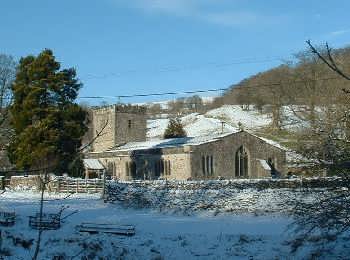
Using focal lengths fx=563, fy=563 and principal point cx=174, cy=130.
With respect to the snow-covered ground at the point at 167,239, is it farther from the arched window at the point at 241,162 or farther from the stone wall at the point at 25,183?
the arched window at the point at 241,162

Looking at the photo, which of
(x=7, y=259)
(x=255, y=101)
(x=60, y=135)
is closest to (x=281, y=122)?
(x=255, y=101)

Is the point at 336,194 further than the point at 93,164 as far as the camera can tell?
No

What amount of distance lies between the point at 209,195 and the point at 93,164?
22.5 m

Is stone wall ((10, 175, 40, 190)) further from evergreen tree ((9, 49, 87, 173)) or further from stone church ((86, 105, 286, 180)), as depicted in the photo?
stone church ((86, 105, 286, 180))

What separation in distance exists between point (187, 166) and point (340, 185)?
3754cm

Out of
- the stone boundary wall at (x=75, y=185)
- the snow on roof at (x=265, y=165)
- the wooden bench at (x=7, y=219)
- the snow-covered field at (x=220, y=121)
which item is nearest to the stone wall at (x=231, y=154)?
the snow on roof at (x=265, y=165)

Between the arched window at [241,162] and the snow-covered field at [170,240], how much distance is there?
21897 millimetres

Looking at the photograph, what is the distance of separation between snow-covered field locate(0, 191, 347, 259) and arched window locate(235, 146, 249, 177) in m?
21.9

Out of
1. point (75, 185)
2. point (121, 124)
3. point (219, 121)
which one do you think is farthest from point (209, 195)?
point (219, 121)

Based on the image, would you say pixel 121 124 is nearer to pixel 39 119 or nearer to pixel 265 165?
pixel 265 165

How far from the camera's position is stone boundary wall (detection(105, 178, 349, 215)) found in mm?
28641

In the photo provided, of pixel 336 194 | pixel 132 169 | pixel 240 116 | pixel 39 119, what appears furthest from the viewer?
pixel 240 116

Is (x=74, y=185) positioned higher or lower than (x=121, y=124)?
lower

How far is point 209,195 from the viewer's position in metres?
31.1
